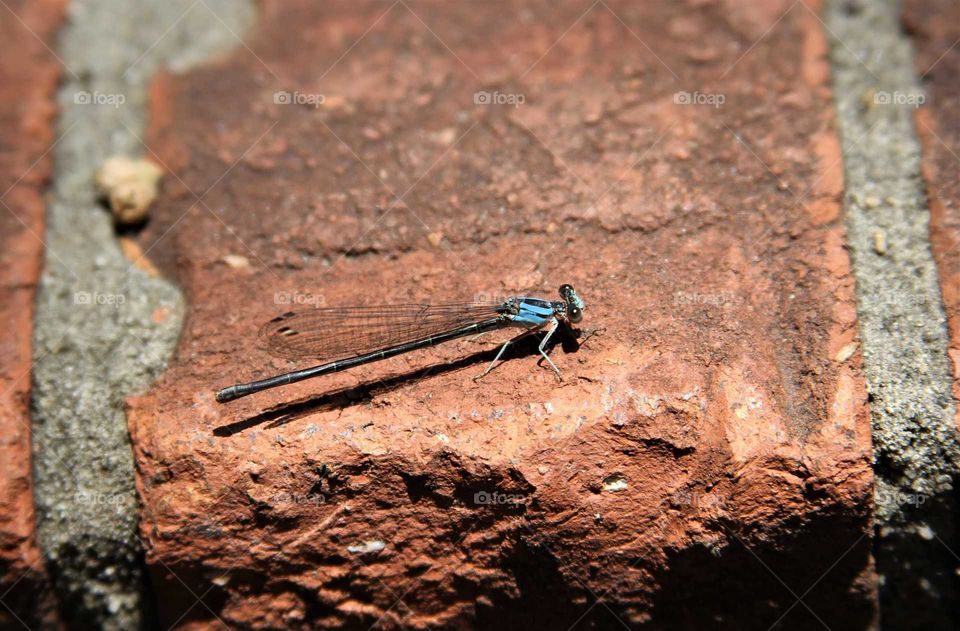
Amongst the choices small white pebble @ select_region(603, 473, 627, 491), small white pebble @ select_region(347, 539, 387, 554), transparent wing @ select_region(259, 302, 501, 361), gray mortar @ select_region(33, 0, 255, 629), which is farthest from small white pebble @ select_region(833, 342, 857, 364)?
gray mortar @ select_region(33, 0, 255, 629)

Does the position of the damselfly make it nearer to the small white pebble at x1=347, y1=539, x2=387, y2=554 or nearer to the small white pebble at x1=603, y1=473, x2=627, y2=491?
the small white pebble at x1=603, y1=473, x2=627, y2=491

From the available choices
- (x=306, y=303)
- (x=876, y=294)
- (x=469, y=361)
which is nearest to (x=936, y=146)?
(x=876, y=294)

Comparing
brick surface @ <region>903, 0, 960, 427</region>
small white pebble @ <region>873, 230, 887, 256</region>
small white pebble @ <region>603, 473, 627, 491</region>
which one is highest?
brick surface @ <region>903, 0, 960, 427</region>

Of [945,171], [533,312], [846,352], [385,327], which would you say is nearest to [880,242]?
[945,171]

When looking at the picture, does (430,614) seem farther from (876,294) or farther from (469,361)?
(876,294)

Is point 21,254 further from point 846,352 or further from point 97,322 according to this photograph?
point 846,352

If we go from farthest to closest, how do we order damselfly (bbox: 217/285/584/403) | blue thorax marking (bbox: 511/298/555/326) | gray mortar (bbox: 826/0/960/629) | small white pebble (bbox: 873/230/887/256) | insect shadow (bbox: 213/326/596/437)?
1. blue thorax marking (bbox: 511/298/555/326)
2. damselfly (bbox: 217/285/584/403)
3. small white pebble (bbox: 873/230/887/256)
4. insect shadow (bbox: 213/326/596/437)
5. gray mortar (bbox: 826/0/960/629)
